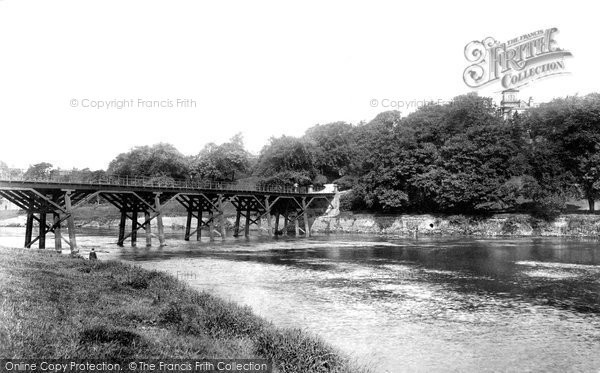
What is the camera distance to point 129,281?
16281 mm

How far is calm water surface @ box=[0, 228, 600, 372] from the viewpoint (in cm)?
1155


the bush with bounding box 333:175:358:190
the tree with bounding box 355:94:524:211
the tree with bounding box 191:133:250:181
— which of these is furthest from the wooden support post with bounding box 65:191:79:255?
the tree with bounding box 191:133:250:181

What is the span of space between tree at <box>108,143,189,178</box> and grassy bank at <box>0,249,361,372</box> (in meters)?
77.0

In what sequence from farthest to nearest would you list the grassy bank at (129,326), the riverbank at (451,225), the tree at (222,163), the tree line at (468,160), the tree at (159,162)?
the tree at (159,162)
the tree at (222,163)
the tree line at (468,160)
the riverbank at (451,225)
the grassy bank at (129,326)

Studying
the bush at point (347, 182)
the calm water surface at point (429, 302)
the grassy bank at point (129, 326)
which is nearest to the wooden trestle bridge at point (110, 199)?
the calm water surface at point (429, 302)

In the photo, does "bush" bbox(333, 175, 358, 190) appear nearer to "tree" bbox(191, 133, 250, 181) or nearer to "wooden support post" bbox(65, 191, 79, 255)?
"tree" bbox(191, 133, 250, 181)

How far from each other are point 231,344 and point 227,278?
501 inches

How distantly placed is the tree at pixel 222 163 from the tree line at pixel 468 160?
49.1 feet

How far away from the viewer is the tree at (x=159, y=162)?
298ft

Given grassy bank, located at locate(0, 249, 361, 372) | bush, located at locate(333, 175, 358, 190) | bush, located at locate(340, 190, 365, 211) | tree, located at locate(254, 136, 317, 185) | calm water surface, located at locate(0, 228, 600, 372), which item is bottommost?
calm water surface, located at locate(0, 228, 600, 372)

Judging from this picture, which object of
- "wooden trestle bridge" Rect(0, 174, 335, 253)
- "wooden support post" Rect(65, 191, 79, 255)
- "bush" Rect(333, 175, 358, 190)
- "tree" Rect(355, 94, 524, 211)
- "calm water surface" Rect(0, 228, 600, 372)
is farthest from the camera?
"bush" Rect(333, 175, 358, 190)

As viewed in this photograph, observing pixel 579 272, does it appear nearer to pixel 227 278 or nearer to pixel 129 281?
pixel 227 278

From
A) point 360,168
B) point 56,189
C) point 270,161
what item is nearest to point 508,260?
point 56,189

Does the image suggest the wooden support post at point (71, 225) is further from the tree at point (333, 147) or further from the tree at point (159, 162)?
the tree at point (159, 162)
